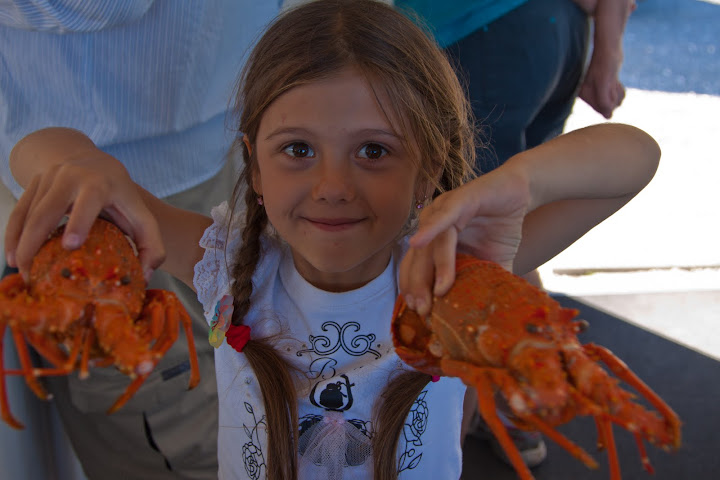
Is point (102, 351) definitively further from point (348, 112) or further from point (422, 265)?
point (348, 112)

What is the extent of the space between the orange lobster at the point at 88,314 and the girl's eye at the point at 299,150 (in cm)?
40

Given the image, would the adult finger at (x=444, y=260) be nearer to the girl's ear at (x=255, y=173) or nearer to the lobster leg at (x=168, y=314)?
the lobster leg at (x=168, y=314)

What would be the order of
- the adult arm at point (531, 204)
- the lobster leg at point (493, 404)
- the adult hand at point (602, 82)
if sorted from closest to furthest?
the lobster leg at point (493, 404) → the adult arm at point (531, 204) → the adult hand at point (602, 82)

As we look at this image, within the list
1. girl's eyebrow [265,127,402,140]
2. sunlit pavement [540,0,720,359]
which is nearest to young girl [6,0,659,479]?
girl's eyebrow [265,127,402,140]

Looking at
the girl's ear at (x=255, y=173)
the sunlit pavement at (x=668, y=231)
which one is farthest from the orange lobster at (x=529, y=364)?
the sunlit pavement at (x=668, y=231)

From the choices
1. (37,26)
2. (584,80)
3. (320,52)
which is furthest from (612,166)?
(37,26)

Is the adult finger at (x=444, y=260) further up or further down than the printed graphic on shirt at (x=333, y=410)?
further up

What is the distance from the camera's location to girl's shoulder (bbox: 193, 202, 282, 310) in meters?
1.23

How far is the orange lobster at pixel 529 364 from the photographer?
1.90 ft

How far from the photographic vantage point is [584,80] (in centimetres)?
185

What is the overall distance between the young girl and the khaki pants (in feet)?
1.12

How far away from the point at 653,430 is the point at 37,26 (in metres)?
1.26

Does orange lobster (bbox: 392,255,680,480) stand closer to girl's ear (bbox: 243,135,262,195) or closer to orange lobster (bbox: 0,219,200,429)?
orange lobster (bbox: 0,219,200,429)

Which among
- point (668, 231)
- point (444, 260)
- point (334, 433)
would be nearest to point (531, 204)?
point (444, 260)
